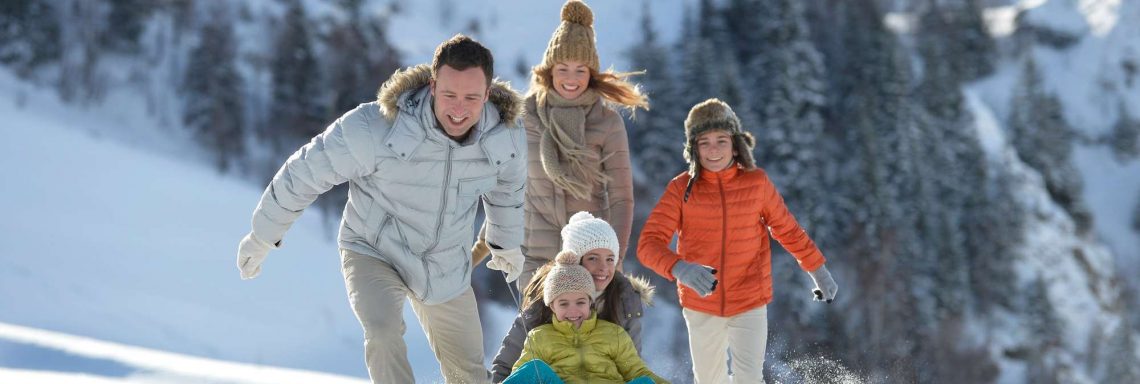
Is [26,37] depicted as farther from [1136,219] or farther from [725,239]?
[1136,219]

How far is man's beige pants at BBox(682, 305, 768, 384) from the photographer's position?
5.56 metres

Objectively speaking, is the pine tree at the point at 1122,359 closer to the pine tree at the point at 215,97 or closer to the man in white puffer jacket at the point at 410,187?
the pine tree at the point at 215,97

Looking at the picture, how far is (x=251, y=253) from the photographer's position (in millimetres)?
4633

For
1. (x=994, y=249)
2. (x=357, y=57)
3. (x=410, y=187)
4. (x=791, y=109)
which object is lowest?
(x=994, y=249)

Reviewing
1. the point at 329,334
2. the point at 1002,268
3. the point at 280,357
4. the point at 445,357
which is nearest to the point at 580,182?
A: the point at 445,357

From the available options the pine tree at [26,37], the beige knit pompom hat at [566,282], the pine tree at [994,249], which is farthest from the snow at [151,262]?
the pine tree at [994,249]

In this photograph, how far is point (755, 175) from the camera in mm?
5715

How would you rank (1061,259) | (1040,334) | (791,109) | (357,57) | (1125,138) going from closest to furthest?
(357,57) → (791,109) → (1040,334) → (1061,259) → (1125,138)

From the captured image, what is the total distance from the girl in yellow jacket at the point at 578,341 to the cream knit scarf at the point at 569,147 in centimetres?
124

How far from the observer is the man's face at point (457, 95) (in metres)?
4.54

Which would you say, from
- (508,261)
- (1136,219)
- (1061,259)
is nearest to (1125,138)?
(1136,219)

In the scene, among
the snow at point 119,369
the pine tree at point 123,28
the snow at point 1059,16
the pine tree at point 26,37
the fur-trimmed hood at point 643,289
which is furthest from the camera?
the snow at point 1059,16

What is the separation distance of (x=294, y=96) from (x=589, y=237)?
132ft

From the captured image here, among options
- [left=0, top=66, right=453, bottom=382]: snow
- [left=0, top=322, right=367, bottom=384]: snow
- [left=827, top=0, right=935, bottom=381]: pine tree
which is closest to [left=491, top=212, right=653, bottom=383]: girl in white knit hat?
[left=0, top=322, right=367, bottom=384]: snow
